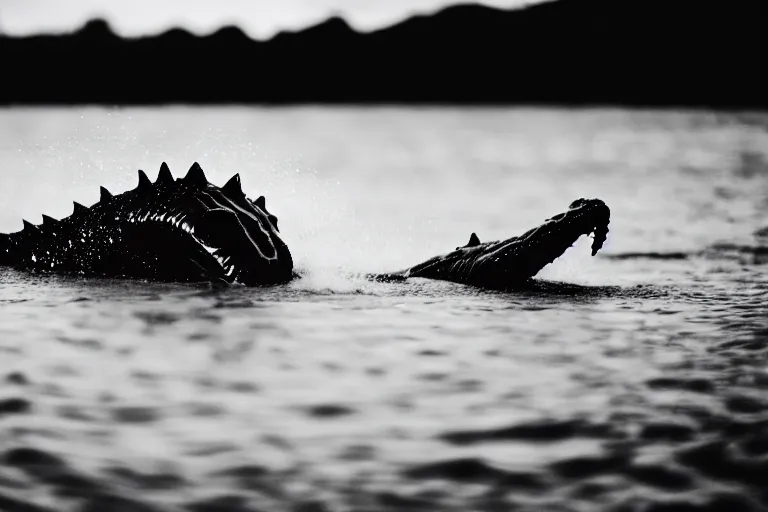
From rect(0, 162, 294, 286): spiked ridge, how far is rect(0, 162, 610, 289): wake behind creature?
0.01 metres

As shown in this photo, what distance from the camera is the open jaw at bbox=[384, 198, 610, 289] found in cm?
1119

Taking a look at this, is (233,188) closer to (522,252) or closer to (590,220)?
(522,252)

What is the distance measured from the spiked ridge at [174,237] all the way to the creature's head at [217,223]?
0.04 feet

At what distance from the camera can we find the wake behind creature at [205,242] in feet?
37.0

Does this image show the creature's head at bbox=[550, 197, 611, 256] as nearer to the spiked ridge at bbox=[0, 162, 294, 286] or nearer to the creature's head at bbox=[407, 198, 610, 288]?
the creature's head at bbox=[407, 198, 610, 288]

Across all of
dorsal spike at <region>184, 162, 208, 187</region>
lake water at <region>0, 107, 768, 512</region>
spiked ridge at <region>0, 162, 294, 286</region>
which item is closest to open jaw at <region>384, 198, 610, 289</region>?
lake water at <region>0, 107, 768, 512</region>

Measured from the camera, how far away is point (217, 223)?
36.6ft

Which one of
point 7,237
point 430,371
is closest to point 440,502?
point 430,371

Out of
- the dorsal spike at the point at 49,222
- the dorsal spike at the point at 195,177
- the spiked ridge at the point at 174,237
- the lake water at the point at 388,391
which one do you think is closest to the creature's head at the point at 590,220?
the lake water at the point at 388,391

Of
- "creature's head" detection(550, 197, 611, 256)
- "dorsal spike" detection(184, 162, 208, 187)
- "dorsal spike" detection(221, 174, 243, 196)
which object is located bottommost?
"creature's head" detection(550, 197, 611, 256)

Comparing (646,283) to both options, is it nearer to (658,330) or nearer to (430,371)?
(658,330)

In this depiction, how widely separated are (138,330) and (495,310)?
3.79 metres

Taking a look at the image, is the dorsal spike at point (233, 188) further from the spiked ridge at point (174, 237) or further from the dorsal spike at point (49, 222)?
the dorsal spike at point (49, 222)

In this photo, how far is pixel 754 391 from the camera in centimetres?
748
